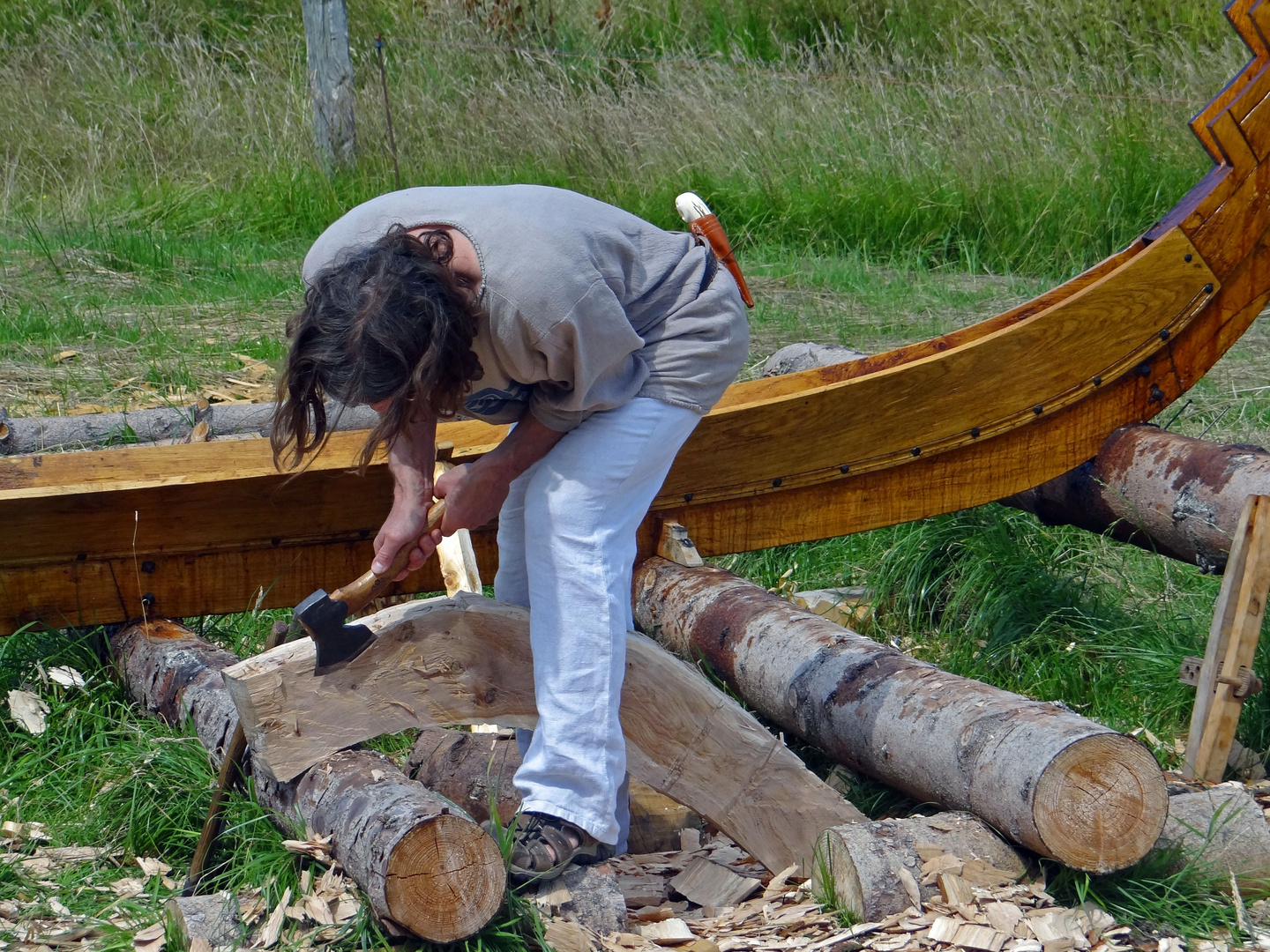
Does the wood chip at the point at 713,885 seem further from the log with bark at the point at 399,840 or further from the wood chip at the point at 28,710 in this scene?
the wood chip at the point at 28,710

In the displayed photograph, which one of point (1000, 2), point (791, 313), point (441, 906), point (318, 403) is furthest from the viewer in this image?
point (1000, 2)

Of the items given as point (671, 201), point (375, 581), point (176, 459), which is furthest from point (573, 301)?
point (671, 201)

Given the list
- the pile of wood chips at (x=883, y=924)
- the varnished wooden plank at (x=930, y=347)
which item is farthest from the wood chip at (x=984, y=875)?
the varnished wooden plank at (x=930, y=347)

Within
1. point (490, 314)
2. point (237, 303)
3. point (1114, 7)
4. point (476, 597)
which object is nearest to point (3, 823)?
point (476, 597)

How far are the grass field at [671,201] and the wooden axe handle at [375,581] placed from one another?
0.54m

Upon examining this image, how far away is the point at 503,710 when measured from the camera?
277cm

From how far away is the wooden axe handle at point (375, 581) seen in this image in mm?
2514

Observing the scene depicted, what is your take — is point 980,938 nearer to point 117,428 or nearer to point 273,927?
point 273,927

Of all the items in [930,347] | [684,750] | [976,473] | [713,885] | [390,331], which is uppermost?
[390,331]

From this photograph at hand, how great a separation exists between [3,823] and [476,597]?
1.24 m

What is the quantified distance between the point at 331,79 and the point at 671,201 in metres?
2.70

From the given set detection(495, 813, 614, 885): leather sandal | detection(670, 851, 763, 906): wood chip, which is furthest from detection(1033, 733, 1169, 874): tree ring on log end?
detection(495, 813, 614, 885): leather sandal

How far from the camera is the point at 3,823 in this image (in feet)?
9.51

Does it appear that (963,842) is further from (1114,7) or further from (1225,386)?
(1114,7)
